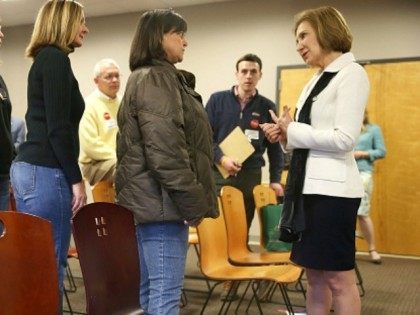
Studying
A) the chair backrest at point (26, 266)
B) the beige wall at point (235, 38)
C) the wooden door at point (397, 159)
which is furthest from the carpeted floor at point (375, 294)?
the beige wall at point (235, 38)

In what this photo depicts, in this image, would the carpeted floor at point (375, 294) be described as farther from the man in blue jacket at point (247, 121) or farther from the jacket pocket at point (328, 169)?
the jacket pocket at point (328, 169)

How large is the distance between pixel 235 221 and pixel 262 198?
0.33m

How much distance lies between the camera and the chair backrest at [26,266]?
4.24 feet

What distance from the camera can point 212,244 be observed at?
2830 millimetres

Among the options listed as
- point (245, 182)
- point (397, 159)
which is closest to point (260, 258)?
point (245, 182)

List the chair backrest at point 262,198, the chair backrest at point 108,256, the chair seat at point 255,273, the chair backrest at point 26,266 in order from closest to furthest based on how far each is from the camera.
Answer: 1. the chair backrest at point 26,266
2. the chair backrest at point 108,256
3. the chair seat at point 255,273
4. the chair backrest at point 262,198

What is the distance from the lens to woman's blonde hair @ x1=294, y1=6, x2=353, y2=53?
200 cm

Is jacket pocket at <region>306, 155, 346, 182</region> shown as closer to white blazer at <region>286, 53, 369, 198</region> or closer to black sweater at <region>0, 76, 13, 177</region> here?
white blazer at <region>286, 53, 369, 198</region>

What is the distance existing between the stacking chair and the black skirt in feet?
2.29

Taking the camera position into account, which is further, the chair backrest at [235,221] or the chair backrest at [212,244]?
the chair backrest at [235,221]

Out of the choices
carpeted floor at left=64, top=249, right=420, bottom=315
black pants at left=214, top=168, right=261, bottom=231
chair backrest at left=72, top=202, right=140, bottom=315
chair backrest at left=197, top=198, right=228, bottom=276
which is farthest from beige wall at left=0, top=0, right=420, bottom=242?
chair backrest at left=72, top=202, right=140, bottom=315

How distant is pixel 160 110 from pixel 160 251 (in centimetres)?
51

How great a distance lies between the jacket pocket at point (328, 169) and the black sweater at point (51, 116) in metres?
0.92

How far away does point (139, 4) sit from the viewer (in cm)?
638
